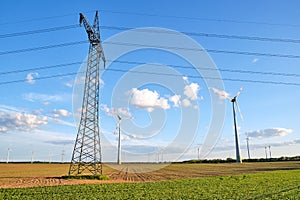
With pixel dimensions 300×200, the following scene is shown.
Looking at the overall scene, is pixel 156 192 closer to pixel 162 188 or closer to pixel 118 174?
pixel 162 188

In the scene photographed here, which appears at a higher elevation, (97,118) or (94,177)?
(97,118)

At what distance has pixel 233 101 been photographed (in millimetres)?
77000

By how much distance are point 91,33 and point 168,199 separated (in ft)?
83.7

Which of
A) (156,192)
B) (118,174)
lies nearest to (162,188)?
(156,192)

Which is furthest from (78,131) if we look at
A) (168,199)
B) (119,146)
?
(119,146)

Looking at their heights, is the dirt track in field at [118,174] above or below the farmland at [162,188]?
below

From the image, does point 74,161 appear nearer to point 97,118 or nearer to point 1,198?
point 97,118

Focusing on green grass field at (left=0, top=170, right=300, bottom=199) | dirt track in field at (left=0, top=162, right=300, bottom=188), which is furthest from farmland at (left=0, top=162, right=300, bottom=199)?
dirt track in field at (left=0, top=162, right=300, bottom=188)

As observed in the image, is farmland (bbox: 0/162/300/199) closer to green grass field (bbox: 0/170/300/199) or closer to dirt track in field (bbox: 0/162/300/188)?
green grass field (bbox: 0/170/300/199)

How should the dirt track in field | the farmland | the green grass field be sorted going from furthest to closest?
the dirt track in field
the farmland
the green grass field

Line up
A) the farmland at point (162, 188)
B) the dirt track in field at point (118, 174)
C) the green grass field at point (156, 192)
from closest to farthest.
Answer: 1. the green grass field at point (156, 192)
2. the farmland at point (162, 188)
3. the dirt track in field at point (118, 174)

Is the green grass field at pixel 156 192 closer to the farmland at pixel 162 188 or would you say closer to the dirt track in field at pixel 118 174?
the farmland at pixel 162 188

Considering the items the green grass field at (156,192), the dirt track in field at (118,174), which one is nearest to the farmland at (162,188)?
the green grass field at (156,192)

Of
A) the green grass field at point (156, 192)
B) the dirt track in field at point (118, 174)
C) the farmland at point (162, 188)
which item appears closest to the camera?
the green grass field at point (156, 192)
